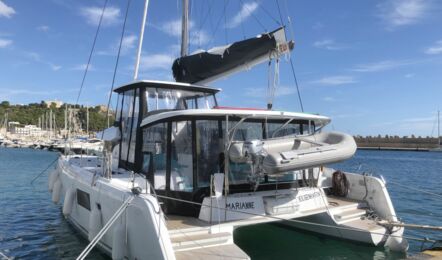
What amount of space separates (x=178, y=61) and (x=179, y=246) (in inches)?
217

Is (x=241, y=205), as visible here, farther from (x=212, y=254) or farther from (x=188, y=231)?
(x=212, y=254)

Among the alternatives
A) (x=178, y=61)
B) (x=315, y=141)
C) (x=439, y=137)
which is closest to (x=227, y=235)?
(x=315, y=141)

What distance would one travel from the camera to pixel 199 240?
20.9 ft

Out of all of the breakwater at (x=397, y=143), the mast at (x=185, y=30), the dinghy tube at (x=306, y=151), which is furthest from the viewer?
the breakwater at (x=397, y=143)

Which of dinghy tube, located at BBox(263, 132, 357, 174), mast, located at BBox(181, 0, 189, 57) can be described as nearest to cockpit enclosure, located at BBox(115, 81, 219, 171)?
mast, located at BBox(181, 0, 189, 57)

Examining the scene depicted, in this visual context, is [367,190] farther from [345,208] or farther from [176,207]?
[176,207]

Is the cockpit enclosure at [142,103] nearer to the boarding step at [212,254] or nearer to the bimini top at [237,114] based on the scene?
the bimini top at [237,114]

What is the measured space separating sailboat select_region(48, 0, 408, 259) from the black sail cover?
0.02m

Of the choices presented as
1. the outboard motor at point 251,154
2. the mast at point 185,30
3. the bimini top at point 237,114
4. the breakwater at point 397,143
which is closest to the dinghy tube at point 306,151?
the outboard motor at point 251,154

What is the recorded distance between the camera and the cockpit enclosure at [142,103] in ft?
28.5

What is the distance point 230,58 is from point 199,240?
425 cm

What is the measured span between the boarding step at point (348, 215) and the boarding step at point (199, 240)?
2.95 metres

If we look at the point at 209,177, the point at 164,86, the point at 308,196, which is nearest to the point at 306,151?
the point at 308,196

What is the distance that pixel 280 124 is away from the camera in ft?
27.2
